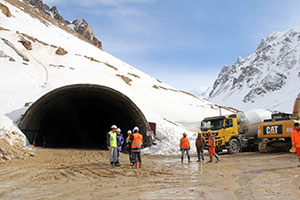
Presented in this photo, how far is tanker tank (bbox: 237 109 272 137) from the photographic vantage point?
17500 mm

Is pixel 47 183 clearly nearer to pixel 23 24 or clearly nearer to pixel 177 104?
pixel 177 104

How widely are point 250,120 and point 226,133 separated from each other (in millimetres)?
3280

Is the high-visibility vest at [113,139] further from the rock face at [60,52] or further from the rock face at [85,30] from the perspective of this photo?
the rock face at [85,30]

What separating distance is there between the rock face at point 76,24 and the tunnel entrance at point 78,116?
73.9m

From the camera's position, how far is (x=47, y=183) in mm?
6367

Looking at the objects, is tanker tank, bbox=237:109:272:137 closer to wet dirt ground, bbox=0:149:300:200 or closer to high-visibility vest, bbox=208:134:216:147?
high-visibility vest, bbox=208:134:216:147

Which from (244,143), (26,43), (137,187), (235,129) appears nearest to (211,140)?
(235,129)

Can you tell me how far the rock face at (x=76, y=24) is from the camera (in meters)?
102

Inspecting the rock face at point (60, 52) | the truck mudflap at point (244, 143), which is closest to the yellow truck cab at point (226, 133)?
the truck mudflap at point (244, 143)

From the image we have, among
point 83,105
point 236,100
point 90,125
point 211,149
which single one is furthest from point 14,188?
point 236,100

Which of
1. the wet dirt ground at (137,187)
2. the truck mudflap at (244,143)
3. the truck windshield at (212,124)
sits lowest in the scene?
the wet dirt ground at (137,187)

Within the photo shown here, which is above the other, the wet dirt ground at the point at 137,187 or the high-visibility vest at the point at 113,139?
the high-visibility vest at the point at 113,139

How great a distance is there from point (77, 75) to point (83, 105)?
14.0 meters

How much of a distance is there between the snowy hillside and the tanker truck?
3.58 metres
